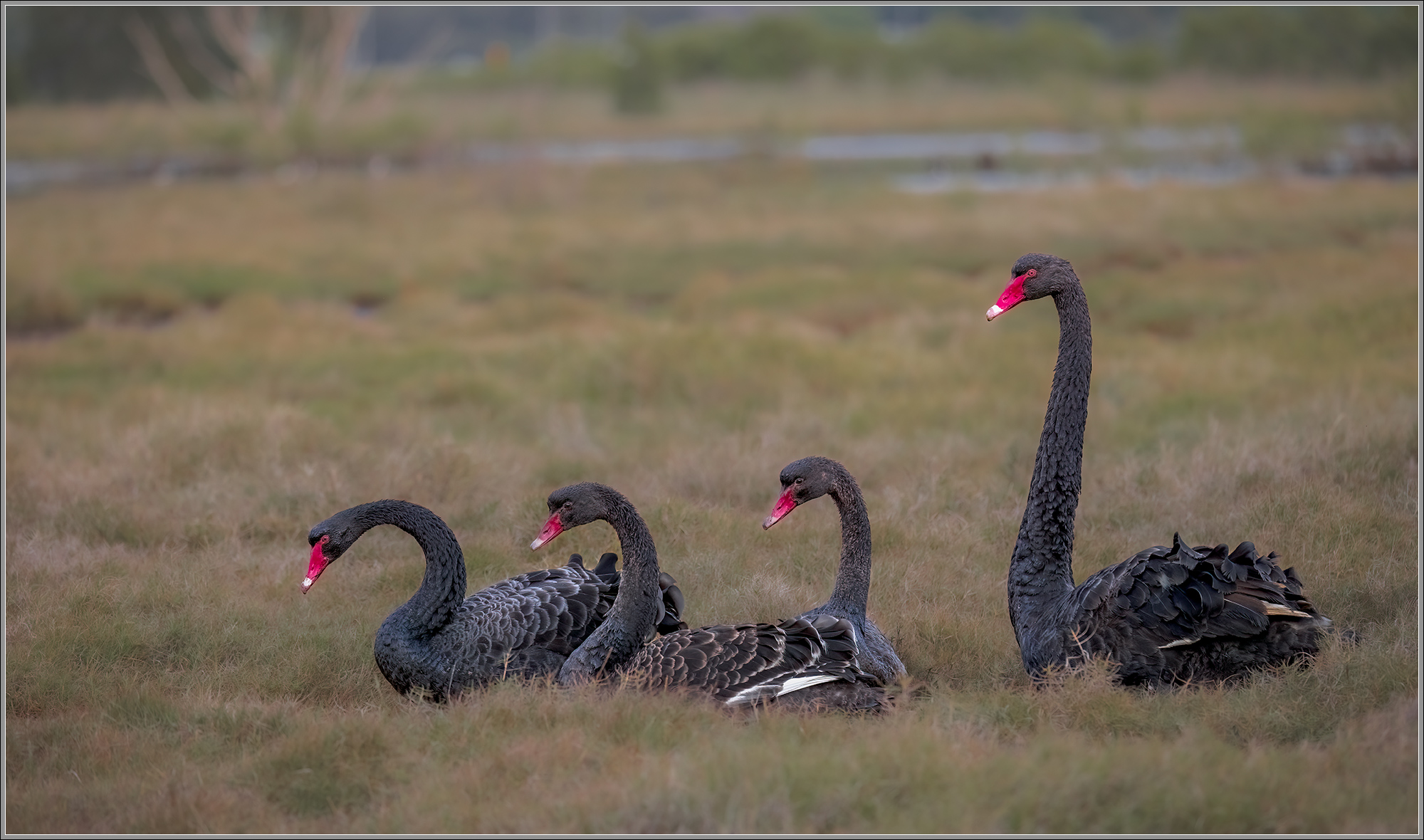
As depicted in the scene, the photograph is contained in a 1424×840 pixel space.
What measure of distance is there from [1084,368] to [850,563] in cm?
144

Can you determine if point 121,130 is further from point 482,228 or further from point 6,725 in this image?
point 6,725

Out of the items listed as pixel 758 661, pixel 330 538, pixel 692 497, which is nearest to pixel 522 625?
A: pixel 330 538

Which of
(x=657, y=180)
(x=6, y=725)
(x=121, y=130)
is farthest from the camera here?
(x=121, y=130)

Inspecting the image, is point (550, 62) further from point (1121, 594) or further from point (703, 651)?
point (1121, 594)

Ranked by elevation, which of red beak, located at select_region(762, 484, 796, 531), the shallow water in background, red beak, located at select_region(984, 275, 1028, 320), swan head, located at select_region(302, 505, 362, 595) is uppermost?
the shallow water in background

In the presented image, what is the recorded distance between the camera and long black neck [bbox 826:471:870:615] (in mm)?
6109

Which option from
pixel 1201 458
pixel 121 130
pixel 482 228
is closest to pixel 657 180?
pixel 482 228

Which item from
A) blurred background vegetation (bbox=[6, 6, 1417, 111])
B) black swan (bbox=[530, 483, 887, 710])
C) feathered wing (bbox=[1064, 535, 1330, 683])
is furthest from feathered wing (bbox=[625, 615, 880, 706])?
blurred background vegetation (bbox=[6, 6, 1417, 111])

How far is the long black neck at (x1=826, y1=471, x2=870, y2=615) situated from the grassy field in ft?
1.74

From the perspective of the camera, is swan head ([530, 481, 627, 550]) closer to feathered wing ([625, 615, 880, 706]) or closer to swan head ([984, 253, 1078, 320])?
feathered wing ([625, 615, 880, 706])

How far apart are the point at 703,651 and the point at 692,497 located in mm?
3786

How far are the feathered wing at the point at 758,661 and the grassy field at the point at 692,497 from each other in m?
0.21

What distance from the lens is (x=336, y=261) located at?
71.4 ft

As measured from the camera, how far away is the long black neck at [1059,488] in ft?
19.7
